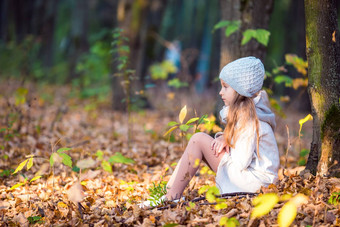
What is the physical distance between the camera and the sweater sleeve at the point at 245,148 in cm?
260

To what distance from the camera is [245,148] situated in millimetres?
2609

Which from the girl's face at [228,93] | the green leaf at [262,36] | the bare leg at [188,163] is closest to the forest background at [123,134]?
the green leaf at [262,36]

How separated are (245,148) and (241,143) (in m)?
0.05

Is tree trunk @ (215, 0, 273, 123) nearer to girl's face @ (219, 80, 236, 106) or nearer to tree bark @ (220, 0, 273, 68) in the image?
tree bark @ (220, 0, 273, 68)

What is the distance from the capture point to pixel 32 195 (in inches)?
124

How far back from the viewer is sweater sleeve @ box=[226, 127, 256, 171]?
260 centimetres

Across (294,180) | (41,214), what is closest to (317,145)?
(294,180)

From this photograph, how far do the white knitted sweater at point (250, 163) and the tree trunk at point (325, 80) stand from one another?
1.45ft

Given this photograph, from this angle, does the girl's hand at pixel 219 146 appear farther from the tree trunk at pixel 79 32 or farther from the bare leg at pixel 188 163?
the tree trunk at pixel 79 32

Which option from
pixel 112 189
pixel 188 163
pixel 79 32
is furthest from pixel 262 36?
pixel 79 32

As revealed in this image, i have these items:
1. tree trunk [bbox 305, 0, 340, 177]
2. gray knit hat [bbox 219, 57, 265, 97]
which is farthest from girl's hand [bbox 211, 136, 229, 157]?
Result: tree trunk [bbox 305, 0, 340, 177]

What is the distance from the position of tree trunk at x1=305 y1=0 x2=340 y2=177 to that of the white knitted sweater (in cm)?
44

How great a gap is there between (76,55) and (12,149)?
9.35 meters

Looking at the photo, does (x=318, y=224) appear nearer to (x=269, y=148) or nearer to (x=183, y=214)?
(x=269, y=148)
